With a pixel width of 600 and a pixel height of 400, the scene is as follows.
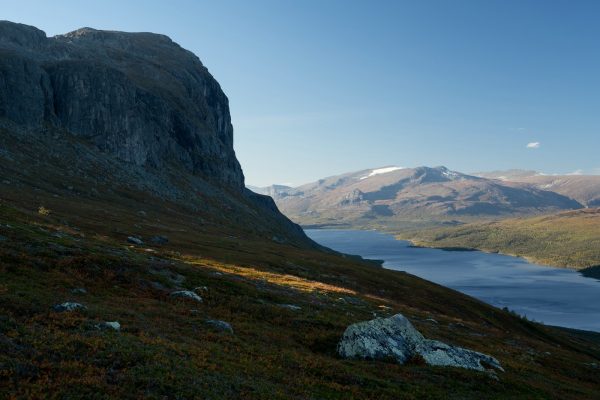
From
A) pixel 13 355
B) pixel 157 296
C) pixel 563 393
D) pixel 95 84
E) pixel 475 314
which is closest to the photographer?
pixel 13 355

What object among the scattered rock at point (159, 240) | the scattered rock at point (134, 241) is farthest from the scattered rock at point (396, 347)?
the scattered rock at point (159, 240)

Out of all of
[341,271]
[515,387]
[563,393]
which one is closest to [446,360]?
[515,387]

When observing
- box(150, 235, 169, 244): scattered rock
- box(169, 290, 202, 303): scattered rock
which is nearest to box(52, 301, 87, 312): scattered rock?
box(169, 290, 202, 303): scattered rock

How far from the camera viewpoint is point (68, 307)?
2686 cm

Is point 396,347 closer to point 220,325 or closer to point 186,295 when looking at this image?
point 220,325

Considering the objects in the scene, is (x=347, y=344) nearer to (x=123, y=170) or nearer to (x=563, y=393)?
(x=563, y=393)

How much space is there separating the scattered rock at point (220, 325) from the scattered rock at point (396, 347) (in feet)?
27.4

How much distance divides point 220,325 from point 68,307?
1010cm

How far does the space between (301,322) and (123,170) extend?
4929 inches

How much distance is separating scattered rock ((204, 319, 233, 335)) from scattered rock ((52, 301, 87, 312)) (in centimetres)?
853

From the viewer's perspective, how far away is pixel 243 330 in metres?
32.8

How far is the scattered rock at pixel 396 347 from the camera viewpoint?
32.5 m

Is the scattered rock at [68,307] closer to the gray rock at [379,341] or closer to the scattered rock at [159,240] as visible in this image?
the gray rock at [379,341]

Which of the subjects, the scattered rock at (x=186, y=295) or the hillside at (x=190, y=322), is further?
the scattered rock at (x=186, y=295)
